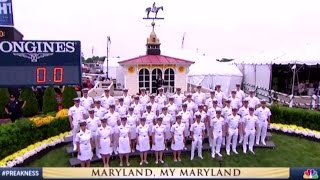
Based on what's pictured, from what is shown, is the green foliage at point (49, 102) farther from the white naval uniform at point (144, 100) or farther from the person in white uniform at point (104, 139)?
the person in white uniform at point (104, 139)

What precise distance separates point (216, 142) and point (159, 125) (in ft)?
6.59

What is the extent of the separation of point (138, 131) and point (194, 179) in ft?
13.2

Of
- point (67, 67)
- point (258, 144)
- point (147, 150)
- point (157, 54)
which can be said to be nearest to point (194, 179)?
point (147, 150)

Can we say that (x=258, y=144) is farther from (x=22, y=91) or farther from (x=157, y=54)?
(x=22, y=91)

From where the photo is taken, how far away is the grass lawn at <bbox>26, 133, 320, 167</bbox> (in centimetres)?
1095

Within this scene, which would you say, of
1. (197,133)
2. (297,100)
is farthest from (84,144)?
(297,100)

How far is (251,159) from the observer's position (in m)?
11.5

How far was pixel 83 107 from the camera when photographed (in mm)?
11547

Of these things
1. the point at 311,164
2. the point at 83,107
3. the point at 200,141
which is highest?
the point at 83,107

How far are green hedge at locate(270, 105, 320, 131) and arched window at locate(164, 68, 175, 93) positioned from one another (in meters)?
6.17

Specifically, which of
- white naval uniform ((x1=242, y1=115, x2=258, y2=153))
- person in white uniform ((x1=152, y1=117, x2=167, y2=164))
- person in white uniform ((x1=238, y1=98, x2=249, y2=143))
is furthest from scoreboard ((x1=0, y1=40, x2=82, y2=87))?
white naval uniform ((x1=242, y1=115, x2=258, y2=153))

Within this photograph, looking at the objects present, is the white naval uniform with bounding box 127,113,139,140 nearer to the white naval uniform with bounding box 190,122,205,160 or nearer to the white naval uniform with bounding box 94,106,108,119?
the white naval uniform with bounding box 94,106,108,119

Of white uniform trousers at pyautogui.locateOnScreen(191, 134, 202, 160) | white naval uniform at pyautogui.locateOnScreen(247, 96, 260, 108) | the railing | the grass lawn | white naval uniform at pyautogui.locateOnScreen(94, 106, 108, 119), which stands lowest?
the grass lawn

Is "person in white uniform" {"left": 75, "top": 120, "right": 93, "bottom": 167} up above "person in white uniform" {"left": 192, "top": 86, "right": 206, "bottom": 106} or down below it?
below
